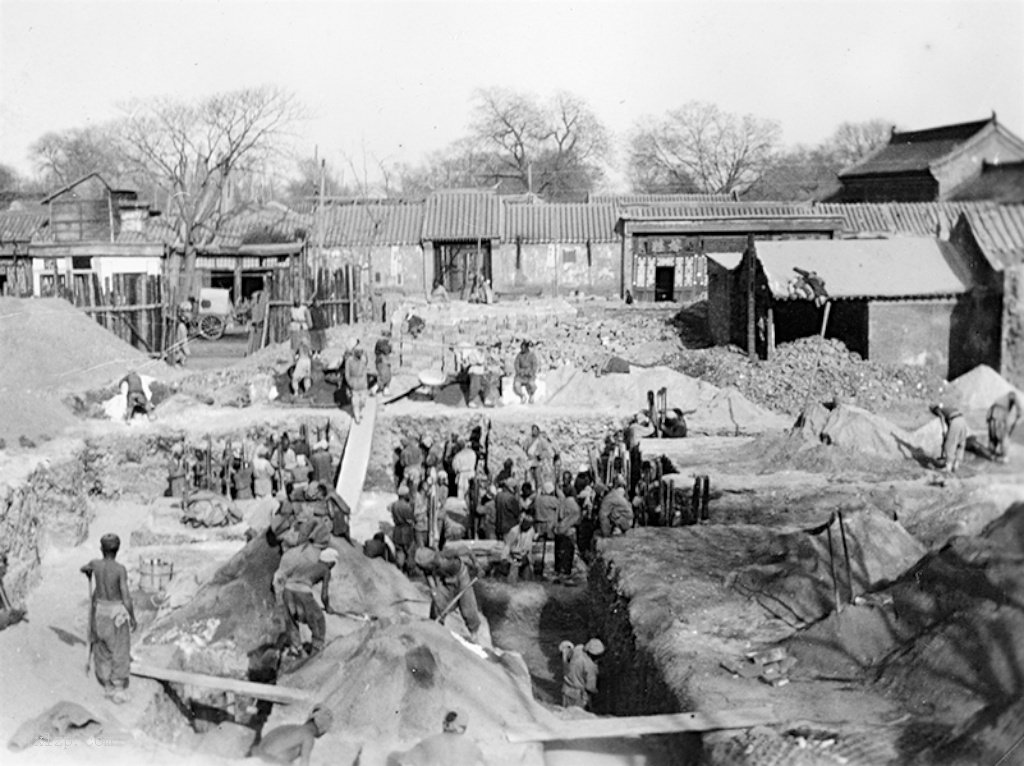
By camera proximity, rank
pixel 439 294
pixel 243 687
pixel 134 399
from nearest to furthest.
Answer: pixel 243 687 < pixel 134 399 < pixel 439 294

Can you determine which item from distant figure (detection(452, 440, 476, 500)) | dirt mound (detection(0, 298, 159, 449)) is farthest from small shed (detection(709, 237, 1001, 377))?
dirt mound (detection(0, 298, 159, 449))

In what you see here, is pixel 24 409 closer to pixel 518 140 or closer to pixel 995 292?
pixel 995 292

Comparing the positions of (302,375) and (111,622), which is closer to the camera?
(111,622)

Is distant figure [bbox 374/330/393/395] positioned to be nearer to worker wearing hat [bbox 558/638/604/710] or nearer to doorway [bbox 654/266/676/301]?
worker wearing hat [bbox 558/638/604/710]

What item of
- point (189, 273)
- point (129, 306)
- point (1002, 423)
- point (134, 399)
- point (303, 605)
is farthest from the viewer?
point (189, 273)

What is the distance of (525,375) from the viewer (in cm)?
2094

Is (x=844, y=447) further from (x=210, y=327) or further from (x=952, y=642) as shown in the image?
(x=210, y=327)

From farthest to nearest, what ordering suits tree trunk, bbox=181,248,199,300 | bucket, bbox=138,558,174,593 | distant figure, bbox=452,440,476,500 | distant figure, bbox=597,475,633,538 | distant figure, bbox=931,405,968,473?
1. tree trunk, bbox=181,248,199,300
2. distant figure, bbox=452,440,476,500
3. distant figure, bbox=931,405,968,473
4. distant figure, bbox=597,475,633,538
5. bucket, bbox=138,558,174,593

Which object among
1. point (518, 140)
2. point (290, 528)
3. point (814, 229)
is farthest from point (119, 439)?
point (518, 140)

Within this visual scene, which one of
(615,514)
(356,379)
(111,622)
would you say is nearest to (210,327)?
(356,379)

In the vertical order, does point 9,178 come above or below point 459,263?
above

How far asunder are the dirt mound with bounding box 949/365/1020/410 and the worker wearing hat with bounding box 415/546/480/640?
1082 cm

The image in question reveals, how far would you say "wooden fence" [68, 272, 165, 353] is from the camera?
989 inches

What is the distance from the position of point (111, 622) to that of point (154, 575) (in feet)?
16.6
